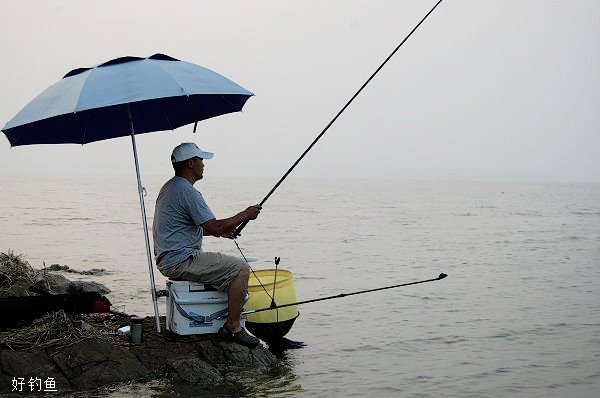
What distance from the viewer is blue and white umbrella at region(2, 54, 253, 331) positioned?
535cm

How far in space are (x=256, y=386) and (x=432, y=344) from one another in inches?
130

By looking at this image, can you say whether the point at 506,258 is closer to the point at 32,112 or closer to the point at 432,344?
the point at 432,344

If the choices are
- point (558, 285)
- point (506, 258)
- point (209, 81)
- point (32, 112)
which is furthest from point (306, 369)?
point (506, 258)

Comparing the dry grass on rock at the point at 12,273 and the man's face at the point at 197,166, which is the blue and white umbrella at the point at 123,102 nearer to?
the man's face at the point at 197,166

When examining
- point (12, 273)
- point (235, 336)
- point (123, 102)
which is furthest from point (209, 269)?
point (12, 273)

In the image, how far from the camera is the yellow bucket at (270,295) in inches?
263

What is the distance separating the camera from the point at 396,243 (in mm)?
22281

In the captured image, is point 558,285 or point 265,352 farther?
point 558,285

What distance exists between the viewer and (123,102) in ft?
17.2

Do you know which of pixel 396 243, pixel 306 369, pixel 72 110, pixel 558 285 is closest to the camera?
pixel 72 110

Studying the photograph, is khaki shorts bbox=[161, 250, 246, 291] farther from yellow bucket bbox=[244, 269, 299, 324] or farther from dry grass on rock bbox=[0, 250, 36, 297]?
dry grass on rock bbox=[0, 250, 36, 297]

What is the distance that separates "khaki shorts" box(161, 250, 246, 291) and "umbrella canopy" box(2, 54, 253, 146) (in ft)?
4.81

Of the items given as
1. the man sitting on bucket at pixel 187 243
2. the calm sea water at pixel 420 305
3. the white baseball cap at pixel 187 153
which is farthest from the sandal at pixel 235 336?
the white baseball cap at pixel 187 153
